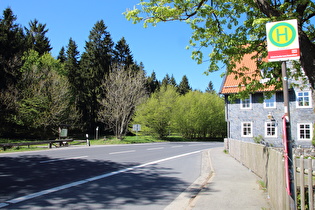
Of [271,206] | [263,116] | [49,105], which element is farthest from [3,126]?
[271,206]

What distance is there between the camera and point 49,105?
1335 inches

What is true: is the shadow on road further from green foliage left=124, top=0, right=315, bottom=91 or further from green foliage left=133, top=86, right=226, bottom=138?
green foliage left=133, top=86, right=226, bottom=138

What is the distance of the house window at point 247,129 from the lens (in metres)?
27.2

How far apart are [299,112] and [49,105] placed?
30191 mm

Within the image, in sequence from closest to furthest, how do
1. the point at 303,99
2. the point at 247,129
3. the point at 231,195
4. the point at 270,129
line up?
1. the point at 231,195
2. the point at 303,99
3. the point at 270,129
4. the point at 247,129

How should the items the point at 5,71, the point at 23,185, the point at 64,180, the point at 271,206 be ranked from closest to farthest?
the point at 271,206, the point at 23,185, the point at 64,180, the point at 5,71

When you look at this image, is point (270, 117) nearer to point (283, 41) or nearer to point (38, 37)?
point (283, 41)

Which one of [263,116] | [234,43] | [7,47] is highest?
[7,47]

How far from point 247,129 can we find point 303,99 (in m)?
6.23

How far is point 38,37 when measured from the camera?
5238 cm

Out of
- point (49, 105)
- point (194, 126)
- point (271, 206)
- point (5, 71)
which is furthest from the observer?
point (194, 126)

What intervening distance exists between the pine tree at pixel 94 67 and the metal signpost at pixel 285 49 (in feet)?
157

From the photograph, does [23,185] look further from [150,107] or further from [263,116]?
[150,107]

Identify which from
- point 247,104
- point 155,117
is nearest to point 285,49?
point 247,104
